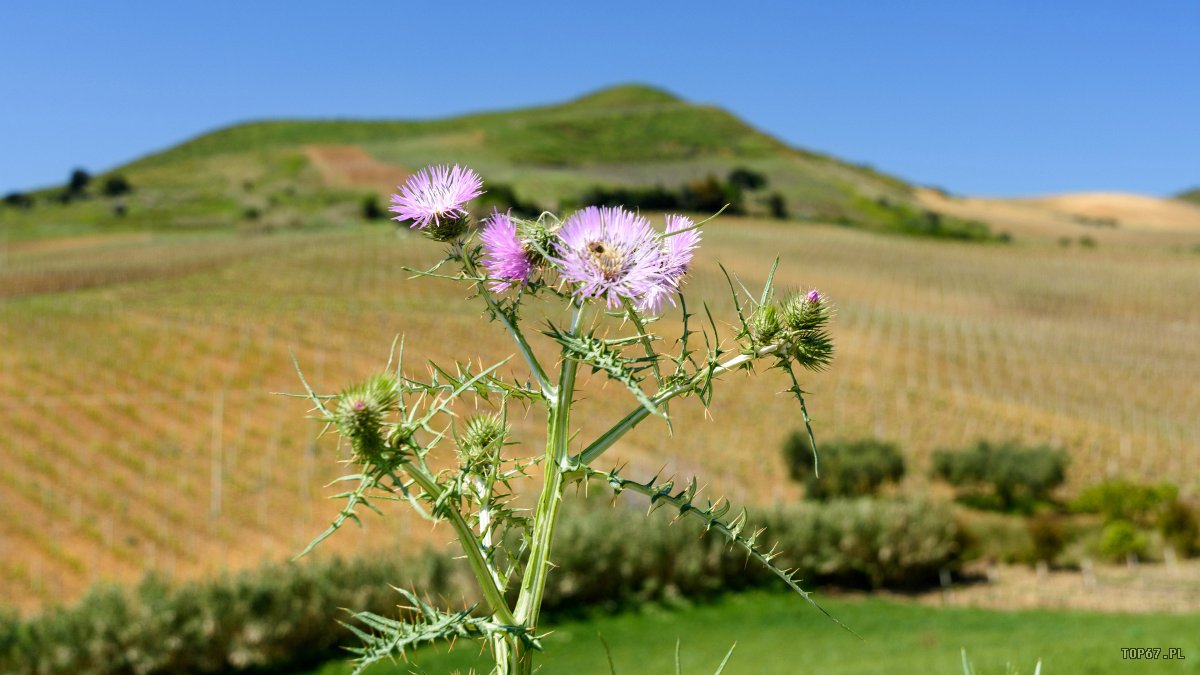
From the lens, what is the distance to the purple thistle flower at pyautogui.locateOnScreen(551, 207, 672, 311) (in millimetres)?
1044

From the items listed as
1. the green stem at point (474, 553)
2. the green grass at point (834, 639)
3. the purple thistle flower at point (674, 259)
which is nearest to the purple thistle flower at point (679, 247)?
the purple thistle flower at point (674, 259)

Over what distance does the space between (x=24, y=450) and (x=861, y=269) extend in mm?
47372

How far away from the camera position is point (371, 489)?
3.51 ft

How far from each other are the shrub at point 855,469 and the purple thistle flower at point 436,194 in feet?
65.1

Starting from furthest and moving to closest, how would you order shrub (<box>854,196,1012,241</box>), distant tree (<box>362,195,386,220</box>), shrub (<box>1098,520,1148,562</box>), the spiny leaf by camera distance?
shrub (<box>854,196,1012,241</box>)
distant tree (<box>362,195,386,220</box>)
shrub (<box>1098,520,1148,562</box>)
the spiny leaf

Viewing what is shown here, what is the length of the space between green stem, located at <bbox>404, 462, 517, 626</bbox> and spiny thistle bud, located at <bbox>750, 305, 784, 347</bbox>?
1.29 feet

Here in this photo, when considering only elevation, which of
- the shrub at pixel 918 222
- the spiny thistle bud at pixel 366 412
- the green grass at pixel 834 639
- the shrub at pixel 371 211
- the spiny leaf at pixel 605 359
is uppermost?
the shrub at pixel 918 222

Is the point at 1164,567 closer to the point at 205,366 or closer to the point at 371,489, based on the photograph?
the point at 371,489

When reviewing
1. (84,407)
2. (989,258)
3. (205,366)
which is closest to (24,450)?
(84,407)

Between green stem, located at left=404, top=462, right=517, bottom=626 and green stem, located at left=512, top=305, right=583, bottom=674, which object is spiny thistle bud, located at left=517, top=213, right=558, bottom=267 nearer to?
green stem, located at left=512, top=305, right=583, bottom=674

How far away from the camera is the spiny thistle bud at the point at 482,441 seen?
1.17m

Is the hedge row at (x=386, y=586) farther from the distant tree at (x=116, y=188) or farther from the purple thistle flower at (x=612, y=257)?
the distant tree at (x=116, y=188)

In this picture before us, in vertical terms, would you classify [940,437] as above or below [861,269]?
below

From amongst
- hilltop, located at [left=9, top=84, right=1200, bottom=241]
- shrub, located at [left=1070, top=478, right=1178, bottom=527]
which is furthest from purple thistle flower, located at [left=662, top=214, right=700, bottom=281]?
hilltop, located at [left=9, top=84, right=1200, bottom=241]
